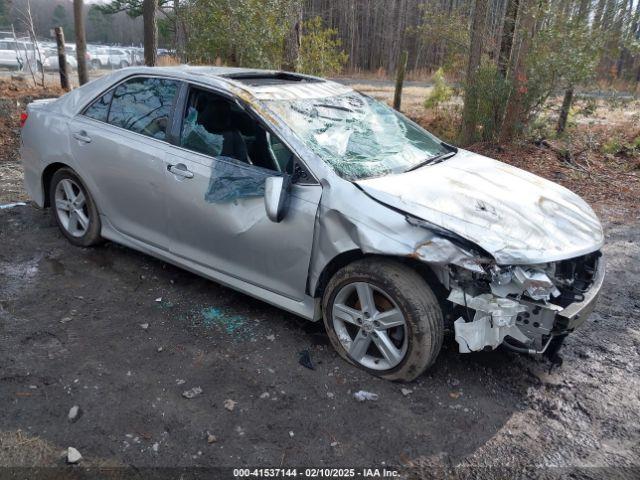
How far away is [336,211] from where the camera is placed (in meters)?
3.05

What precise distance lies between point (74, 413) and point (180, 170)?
1.68 meters

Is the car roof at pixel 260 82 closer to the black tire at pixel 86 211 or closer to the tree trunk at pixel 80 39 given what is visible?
the black tire at pixel 86 211

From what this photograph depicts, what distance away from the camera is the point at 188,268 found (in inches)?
152

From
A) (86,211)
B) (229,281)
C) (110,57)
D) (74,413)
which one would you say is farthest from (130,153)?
(110,57)

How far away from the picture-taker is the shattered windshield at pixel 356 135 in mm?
3346

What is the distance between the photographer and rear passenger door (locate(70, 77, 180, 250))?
12.6 ft

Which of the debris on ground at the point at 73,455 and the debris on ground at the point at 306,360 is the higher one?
the debris on ground at the point at 73,455

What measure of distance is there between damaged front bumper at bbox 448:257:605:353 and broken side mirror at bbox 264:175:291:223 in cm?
111

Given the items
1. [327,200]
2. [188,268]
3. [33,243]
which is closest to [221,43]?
[33,243]

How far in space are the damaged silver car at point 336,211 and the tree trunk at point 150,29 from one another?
525 cm

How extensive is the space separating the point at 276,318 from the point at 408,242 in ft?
A: 4.49

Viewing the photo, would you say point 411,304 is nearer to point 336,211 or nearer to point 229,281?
point 336,211

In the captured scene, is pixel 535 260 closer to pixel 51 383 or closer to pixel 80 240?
pixel 51 383

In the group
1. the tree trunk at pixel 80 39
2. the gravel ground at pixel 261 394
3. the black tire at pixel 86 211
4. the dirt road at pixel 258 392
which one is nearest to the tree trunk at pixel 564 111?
the gravel ground at pixel 261 394
